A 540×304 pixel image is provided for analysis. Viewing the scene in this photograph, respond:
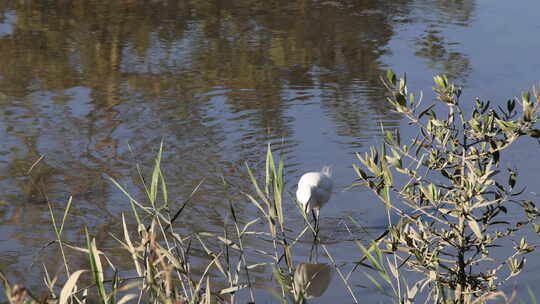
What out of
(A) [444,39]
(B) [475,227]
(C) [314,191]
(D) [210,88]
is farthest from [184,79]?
(B) [475,227]

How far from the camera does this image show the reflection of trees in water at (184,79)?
3.79 meters

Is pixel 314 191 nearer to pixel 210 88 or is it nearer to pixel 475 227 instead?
pixel 475 227

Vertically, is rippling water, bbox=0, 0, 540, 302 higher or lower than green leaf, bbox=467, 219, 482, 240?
lower

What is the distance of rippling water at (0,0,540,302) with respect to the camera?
3389mm

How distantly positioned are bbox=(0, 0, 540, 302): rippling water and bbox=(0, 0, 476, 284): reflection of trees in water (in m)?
0.01

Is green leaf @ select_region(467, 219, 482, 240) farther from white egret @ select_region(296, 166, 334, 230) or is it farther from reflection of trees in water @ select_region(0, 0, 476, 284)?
reflection of trees in water @ select_region(0, 0, 476, 284)

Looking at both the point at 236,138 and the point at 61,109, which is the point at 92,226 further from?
the point at 61,109

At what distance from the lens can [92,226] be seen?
3.11 metres

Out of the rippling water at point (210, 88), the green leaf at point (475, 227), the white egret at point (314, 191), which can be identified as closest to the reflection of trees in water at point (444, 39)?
the rippling water at point (210, 88)

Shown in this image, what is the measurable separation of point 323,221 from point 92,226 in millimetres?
900

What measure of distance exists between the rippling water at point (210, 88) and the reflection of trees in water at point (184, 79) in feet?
0.05

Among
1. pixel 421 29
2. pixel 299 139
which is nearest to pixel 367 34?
pixel 421 29

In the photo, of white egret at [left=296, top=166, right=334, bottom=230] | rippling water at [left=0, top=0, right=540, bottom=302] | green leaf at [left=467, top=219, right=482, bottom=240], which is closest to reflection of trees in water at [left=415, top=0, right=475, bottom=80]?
rippling water at [left=0, top=0, right=540, bottom=302]

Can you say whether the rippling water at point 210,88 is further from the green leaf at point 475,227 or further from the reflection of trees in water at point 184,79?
the green leaf at point 475,227
